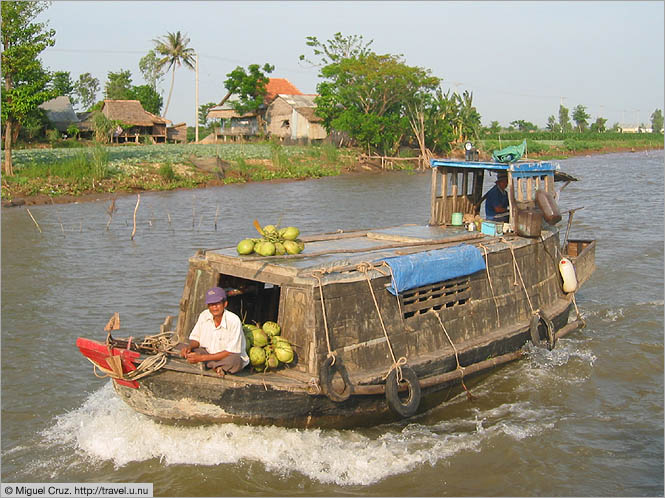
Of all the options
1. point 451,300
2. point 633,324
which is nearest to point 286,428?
point 451,300

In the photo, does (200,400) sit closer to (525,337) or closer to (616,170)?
(525,337)

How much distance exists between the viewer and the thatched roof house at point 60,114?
3894 cm

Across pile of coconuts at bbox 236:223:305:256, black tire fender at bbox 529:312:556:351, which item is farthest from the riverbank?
black tire fender at bbox 529:312:556:351

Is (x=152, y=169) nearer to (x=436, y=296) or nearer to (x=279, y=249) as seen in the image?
(x=279, y=249)

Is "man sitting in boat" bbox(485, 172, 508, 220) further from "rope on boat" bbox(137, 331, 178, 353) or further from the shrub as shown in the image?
the shrub

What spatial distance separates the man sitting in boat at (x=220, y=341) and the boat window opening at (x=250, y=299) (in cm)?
104

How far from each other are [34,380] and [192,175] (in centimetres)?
2030

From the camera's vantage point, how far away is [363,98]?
38750 millimetres

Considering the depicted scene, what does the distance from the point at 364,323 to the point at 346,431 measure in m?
1.09

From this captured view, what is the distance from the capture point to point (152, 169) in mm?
27094

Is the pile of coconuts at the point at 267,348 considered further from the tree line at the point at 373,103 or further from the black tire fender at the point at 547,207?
the tree line at the point at 373,103

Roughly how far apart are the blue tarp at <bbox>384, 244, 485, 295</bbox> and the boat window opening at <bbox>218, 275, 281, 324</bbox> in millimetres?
1433

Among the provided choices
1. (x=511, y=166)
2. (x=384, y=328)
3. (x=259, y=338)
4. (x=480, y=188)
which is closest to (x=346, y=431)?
(x=384, y=328)

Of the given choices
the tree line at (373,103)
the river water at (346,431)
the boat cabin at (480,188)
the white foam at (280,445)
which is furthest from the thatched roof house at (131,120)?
the white foam at (280,445)
